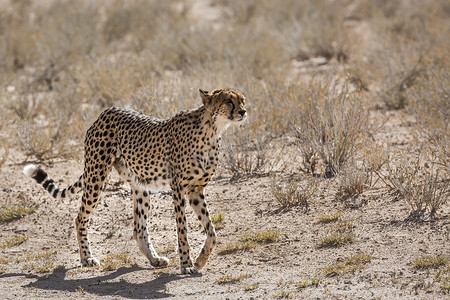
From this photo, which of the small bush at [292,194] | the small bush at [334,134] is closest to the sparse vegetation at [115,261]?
the small bush at [292,194]

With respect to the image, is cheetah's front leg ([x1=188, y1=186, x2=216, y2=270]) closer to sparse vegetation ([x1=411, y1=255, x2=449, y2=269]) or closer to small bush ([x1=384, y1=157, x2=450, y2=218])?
sparse vegetation ([x1=411, y1=255, x2=449, y2=269])

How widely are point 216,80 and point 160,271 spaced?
4.75 metres

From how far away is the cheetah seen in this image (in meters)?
5.66

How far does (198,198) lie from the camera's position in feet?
19.2

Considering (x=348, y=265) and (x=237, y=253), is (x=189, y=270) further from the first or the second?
(x=348, y=265)

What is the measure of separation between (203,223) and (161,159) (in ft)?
2.20

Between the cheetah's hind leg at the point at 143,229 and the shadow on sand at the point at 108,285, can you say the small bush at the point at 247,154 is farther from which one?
the shadow on sand at the point at 108,285

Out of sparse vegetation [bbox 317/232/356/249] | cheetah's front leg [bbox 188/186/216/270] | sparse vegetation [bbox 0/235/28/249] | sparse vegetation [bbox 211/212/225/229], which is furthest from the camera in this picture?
sparse vegetation [bbox 211/212/225/229]

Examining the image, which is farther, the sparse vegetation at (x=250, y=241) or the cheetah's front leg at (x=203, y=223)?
the sparse vegetation at (x=250, y=241)

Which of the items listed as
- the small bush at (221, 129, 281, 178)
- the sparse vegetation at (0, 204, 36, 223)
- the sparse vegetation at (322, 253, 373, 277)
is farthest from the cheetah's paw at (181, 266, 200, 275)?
the sparse vegetation at (0, 204, 36, 223)

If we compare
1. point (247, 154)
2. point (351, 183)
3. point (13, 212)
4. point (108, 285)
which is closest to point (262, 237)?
point (351, 183)

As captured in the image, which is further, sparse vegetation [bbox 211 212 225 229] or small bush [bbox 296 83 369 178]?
small bush [bbox 296 83 369 178]

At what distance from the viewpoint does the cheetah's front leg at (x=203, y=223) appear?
18.9ft

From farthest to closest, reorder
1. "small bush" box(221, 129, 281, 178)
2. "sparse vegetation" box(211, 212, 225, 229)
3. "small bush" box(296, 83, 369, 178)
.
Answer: "small bush" box(221, 129, 281, 178) → "small bush" box(296, 83, 369, 178) → "sparse vegetation" box(211, 212, 225, 229)
